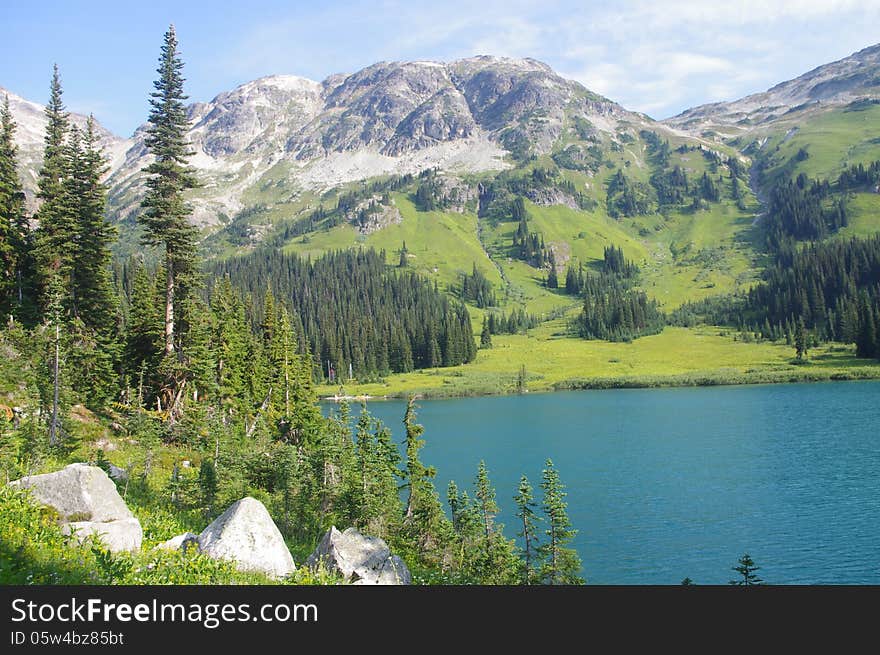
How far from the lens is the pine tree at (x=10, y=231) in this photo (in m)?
48.6

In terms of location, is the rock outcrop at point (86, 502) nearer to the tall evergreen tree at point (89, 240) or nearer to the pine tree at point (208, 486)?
the pine tree at point (208, 486)

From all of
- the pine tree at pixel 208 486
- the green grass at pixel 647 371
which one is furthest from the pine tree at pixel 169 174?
the green grass at pixel 647 371

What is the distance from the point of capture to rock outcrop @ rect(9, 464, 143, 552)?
1744 centimetres

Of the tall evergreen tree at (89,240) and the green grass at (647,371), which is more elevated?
the tall evergreen tree at (89,240)

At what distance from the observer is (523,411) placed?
4906 inches

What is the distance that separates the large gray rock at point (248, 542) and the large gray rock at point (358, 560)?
182cm

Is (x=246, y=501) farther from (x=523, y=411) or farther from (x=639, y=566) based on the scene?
(x=523, y=411)

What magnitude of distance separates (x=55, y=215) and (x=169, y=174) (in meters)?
13.3

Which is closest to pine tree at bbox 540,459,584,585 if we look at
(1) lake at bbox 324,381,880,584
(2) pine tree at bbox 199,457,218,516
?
(1) lake at bbox 324,381,880,584

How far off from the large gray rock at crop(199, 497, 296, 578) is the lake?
2521 centimetres

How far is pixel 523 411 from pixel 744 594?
118121 millimetres

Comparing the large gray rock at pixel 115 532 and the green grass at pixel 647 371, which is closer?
the large gray rock at pixel 115 532

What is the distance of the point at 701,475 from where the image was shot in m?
63.4

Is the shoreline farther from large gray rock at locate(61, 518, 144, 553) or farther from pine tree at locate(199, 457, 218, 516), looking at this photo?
large gray rock at locate(61, 518, 144, 553)
